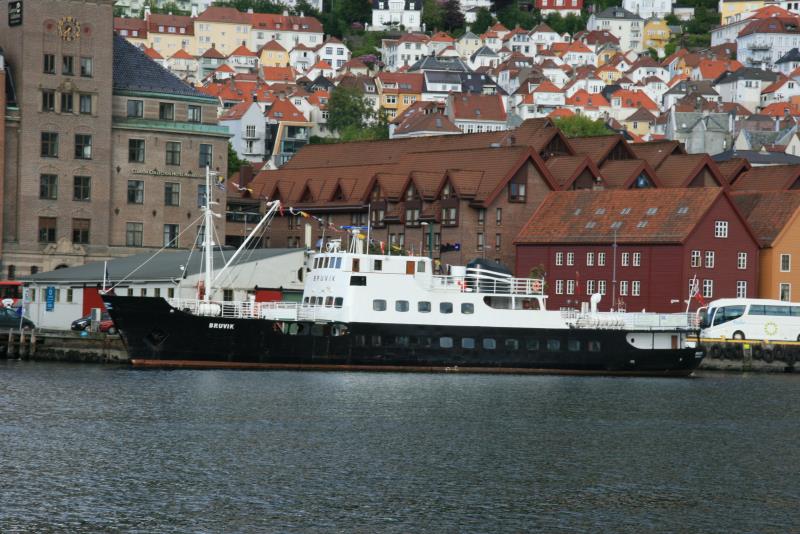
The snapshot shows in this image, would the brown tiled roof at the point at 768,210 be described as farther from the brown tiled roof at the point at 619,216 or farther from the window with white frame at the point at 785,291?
the brown tiled roof at the point at 619,216

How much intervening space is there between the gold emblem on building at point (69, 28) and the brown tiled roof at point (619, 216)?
107ft

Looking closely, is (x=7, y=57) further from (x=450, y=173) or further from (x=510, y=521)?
(x=510, y=521)

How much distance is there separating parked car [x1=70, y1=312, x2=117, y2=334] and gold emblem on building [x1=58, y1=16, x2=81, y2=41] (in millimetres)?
20719

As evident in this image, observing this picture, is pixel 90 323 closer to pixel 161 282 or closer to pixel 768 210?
A: pixel 161 282

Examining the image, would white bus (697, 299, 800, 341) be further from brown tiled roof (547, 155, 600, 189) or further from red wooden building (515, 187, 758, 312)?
brown tiled roof (547, 155, 600, 189)

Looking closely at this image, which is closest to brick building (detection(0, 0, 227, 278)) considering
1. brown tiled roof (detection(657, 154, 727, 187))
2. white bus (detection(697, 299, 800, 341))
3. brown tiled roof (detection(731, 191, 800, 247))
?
white bus (detection(697, 299, 800, 341))

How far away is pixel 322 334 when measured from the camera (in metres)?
76.3

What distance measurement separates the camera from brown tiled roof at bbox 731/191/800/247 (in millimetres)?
105125

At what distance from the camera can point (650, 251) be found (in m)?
101

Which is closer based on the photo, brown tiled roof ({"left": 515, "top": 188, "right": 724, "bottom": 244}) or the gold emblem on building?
the gold emblem on building

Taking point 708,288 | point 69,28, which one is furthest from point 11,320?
point 708,288

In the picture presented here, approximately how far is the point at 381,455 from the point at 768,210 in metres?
63.8

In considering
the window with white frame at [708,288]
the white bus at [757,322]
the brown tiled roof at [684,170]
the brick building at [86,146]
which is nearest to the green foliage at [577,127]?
the brown tiled roof at [684,170]

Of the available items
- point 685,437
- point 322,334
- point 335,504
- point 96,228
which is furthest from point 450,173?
point 335,504
